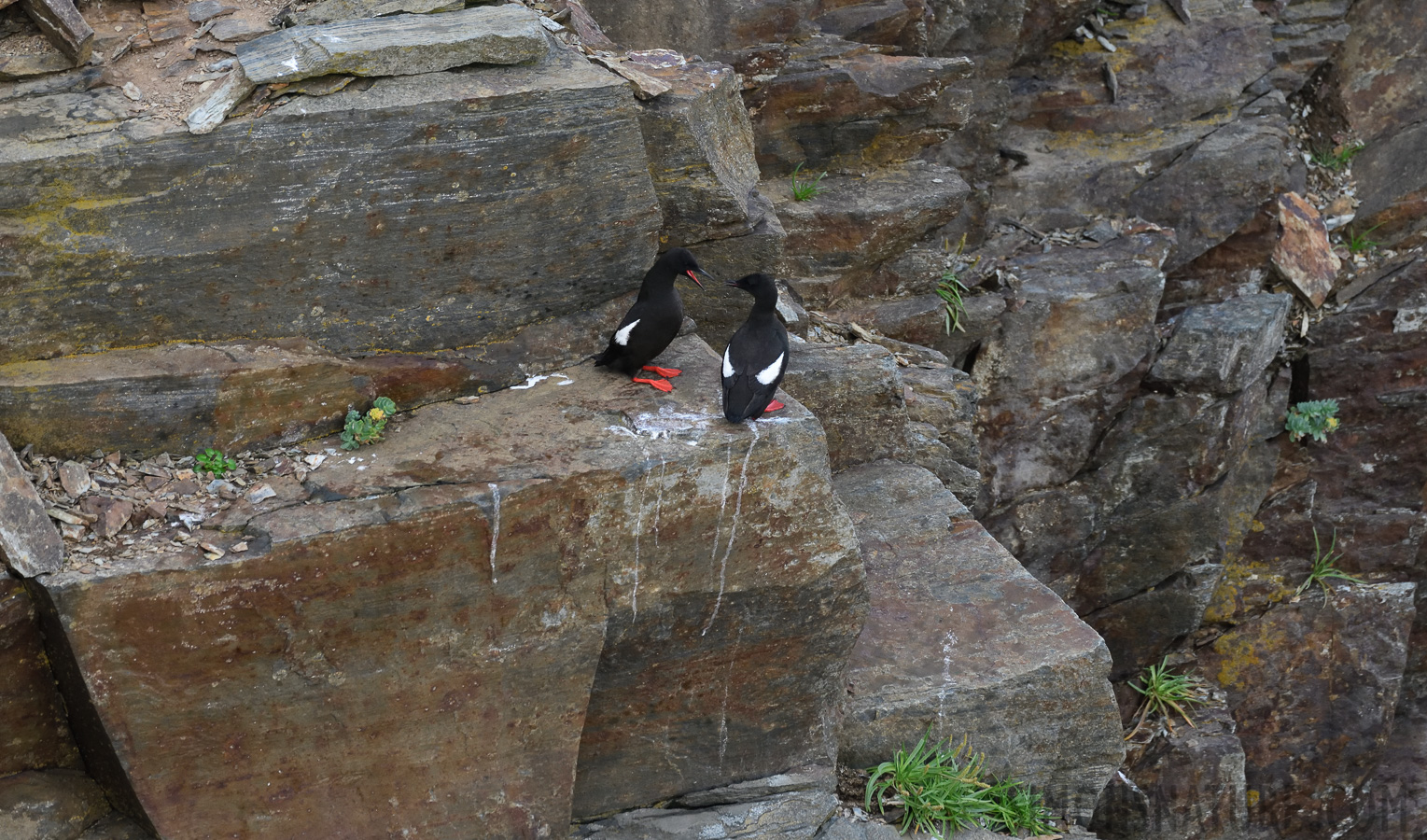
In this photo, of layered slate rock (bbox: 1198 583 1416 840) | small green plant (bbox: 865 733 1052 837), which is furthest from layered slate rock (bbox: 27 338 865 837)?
layered slate rock (bbox: 1198 583 1416 840)

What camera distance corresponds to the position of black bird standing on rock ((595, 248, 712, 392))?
5070 millimetres

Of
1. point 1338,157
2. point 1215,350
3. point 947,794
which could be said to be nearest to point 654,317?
point 947,794

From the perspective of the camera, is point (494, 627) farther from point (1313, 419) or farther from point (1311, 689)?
point (1313, 419)

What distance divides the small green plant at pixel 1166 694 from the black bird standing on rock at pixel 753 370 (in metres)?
5.54

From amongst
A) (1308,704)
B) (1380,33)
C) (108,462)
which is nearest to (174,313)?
(108,462)

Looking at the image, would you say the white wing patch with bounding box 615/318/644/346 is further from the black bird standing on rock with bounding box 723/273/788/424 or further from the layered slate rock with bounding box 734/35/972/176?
the layered slate rock with bounding box 734/35/972/176

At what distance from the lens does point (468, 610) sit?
453 centimetres

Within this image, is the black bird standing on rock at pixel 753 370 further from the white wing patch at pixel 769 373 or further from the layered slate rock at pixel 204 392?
the layered slate rock at pixel 204 392

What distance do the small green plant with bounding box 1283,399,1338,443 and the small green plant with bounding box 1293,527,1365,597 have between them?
0.85 meters

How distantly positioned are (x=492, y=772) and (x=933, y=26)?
21.7 feet

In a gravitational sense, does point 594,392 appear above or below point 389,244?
below

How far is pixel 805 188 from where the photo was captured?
7996mm

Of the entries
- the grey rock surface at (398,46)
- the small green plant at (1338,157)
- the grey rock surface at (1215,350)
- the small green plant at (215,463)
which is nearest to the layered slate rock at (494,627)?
the small green plant at (215,463)

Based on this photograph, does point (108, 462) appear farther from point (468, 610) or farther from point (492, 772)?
point (492, 772)
